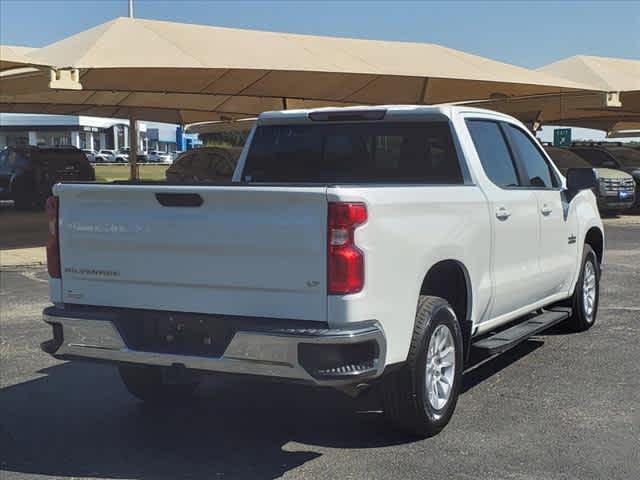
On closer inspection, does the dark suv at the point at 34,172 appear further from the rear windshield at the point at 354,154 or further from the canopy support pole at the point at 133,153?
the rear windshield at the point at 354,154

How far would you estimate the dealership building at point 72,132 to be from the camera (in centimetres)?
7575

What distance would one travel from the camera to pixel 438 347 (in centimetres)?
495

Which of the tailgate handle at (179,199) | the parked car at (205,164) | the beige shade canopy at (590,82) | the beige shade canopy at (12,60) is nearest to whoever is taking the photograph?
the tailgate handle at (179,199)

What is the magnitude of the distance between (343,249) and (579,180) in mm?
3662

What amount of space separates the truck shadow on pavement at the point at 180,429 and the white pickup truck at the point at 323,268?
0.32 meters

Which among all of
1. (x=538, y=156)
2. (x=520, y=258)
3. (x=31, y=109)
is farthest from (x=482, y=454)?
(x=31, y=109)

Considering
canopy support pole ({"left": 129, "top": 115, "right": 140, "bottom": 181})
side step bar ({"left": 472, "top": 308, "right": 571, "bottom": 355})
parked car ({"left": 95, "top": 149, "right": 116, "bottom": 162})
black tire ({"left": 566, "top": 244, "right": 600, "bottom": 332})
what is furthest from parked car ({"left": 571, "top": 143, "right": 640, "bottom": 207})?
parked car ({"left": 95, "top": 149, "right": 116, "bottom": 162})

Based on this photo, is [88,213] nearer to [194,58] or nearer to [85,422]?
[85,422]

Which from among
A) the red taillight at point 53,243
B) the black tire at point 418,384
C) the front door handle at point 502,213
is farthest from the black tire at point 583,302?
the red taillight at point 53,243

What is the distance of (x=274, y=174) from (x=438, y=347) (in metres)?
1.99

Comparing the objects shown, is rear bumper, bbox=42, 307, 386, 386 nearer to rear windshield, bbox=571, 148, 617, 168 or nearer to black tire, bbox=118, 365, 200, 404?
black tire, bbox=118, 365, 200, 404

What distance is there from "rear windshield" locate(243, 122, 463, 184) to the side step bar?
111 cm

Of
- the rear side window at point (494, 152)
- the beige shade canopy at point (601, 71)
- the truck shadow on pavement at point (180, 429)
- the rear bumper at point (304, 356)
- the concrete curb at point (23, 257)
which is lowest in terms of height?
the truck shadow on pavement at point (180, 429)

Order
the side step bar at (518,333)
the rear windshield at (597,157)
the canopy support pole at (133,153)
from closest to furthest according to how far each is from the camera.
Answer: the side step bar at (518,333) < the canopy support pole at (133,153) < the rear windshield at (597,157)
